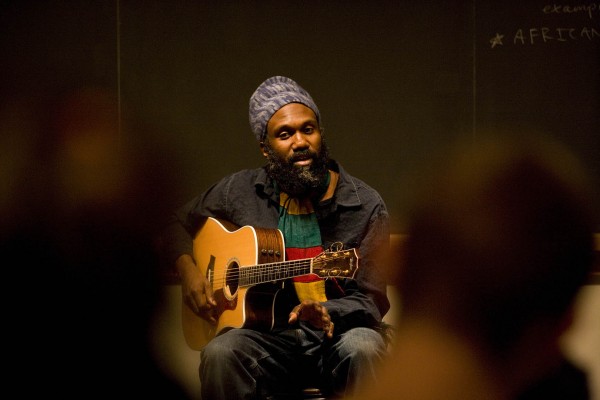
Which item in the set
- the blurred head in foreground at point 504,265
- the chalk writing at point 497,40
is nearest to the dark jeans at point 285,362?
the blurred head in foreground at point 504,265

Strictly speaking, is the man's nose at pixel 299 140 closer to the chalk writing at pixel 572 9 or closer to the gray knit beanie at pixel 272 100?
the gray knit beanie at pixel 272 100

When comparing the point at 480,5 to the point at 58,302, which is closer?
the point at 58,302

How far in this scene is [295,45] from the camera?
2246 mm

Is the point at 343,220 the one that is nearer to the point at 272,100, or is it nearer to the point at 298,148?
the point at 298,148

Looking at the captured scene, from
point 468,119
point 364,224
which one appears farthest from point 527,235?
point 468,119

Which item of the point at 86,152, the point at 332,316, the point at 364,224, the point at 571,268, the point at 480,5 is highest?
the point at 480,5

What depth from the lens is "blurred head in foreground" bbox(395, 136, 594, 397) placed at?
68.7 inches

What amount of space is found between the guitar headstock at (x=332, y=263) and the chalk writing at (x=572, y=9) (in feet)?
3.52

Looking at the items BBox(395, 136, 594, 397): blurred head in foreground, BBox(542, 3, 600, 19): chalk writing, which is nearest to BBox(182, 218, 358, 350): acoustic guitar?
BBox(395, 136, 594, 397): blurred head in foreground

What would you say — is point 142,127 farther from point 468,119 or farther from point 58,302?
point 468,119

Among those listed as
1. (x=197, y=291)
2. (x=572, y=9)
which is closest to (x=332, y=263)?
(x=197, y=291)

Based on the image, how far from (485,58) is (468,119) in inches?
8.2

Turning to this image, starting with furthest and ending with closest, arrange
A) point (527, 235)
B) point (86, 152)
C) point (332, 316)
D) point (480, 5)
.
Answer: point (480, 5) → point (86, 152) → point (332, 316) → point (527, 235)

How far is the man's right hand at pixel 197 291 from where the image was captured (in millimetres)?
1952
